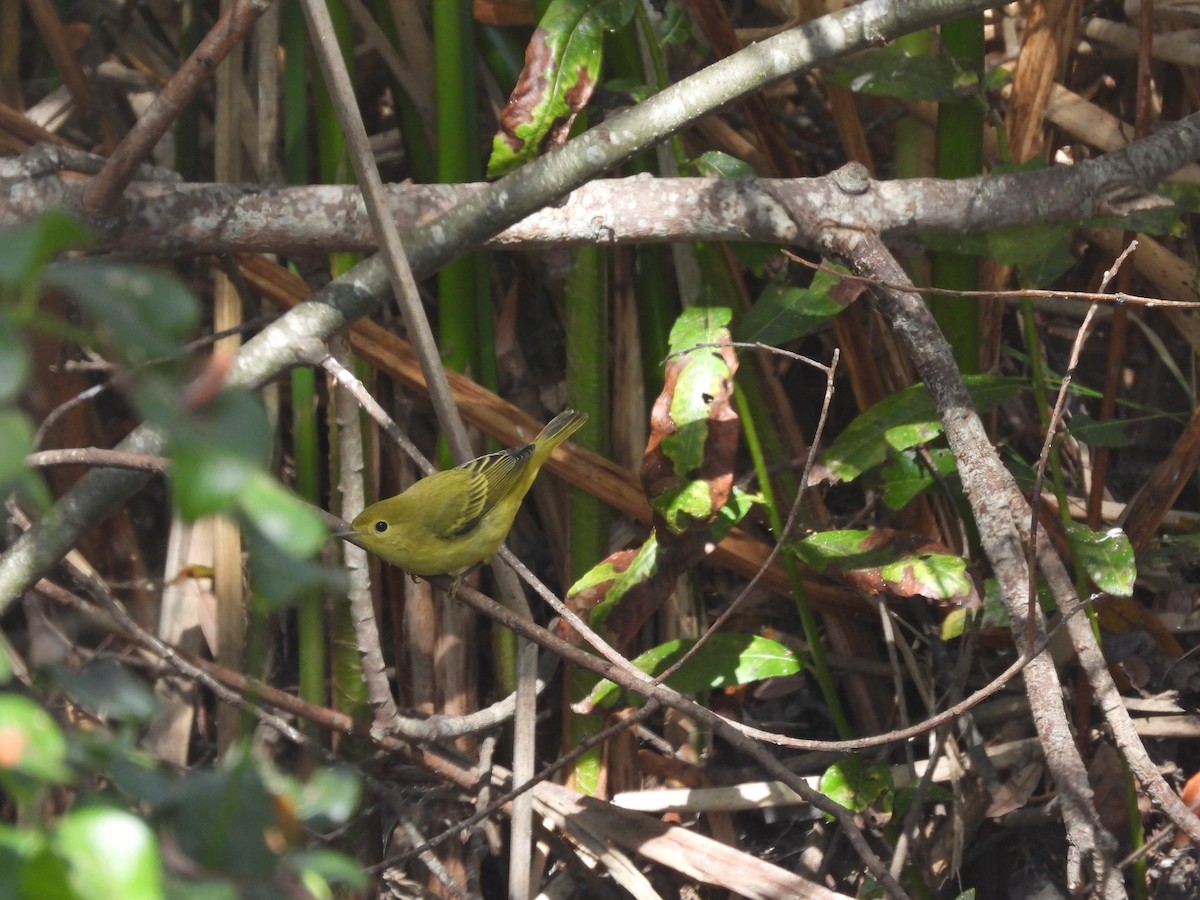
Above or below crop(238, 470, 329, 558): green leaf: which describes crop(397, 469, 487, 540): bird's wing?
above

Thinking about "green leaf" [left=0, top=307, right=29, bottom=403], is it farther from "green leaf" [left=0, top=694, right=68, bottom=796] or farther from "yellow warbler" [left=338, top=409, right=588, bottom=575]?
"yellow warbler" [left=338, top=409, right=588, bottom=575]

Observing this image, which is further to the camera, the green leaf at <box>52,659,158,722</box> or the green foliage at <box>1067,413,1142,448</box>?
the green foliage at <box>1067,413,1142,448</box>

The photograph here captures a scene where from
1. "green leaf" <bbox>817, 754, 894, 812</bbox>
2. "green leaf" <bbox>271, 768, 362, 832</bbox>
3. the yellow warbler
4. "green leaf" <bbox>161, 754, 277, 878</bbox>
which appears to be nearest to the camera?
"green leaf" <bbox>161, 754, 277, 878</bbox>

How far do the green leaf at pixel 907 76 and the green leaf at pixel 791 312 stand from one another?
0.52 m

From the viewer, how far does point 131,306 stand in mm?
618

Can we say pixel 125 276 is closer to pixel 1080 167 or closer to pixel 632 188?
pixel 632 188

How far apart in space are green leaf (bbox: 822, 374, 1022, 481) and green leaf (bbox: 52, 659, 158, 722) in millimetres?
2225

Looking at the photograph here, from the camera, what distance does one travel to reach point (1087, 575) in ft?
9.47

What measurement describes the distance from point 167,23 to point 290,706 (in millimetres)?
2567

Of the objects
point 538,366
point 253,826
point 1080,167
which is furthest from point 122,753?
point 538,366

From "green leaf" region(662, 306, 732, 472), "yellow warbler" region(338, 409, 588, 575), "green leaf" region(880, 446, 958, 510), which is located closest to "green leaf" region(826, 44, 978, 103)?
"green leaf" region(662, 306, 732, 472)

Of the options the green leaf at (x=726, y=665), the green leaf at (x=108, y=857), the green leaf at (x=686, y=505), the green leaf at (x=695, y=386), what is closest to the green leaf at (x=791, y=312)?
the green leaf at (x=695, y=386)

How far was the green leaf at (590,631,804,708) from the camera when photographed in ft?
10.1

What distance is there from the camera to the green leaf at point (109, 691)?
2.88 ft
